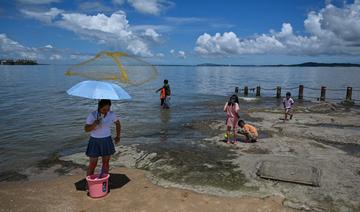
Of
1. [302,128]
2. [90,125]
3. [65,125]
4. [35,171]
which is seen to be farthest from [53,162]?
[302,128]

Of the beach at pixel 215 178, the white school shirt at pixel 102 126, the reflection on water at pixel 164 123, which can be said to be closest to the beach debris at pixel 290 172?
the beach at pixel 215 178

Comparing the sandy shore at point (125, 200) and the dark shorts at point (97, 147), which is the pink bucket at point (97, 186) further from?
the dark shorts at point (97, 147)

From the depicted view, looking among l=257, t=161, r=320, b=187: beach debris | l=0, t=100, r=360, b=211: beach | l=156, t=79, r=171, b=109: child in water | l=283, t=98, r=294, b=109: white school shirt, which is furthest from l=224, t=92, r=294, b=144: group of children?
l=156, t=79, r=171, b=109: child in water

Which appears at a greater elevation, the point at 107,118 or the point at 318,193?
the point at 107,118

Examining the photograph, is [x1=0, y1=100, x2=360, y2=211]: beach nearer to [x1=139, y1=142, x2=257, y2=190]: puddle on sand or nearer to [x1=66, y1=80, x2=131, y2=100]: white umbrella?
[x1=139, y1=142, x2=257, y2=190]: puddle on sand

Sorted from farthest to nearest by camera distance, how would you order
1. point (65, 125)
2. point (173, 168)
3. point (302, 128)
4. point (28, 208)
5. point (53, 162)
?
point (65, 125) < point (302, 128) < point (53, 162) < point (173, 168) < point (28, 208)

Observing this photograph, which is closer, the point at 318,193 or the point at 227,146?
the point at 318,193

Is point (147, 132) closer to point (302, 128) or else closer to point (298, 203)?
point (302, 128)

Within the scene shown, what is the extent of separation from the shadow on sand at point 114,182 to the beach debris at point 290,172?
3051 mm

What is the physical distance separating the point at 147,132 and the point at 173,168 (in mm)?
5498

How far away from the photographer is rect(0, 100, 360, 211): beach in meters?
5.76

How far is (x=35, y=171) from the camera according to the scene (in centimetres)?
810

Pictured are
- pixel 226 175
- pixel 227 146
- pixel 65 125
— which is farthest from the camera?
pixel 65 125

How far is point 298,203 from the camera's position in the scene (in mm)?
5691
